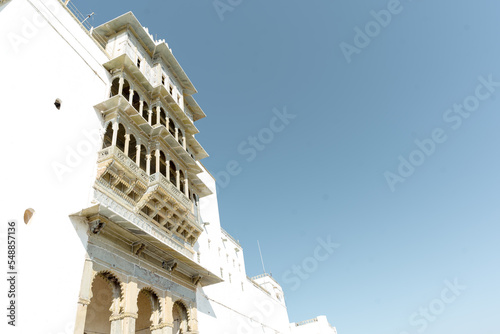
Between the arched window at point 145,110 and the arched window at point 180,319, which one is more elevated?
the arched window at point 145,110

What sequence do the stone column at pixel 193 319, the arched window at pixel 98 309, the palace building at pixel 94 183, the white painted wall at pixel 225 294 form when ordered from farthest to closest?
1. the white painted wall at pixel 225 294
2. the stone column at pixel 193 319
3. the arched window at pixel 98 309
4. the palace building at pixel 94 183

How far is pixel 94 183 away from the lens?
13750mm

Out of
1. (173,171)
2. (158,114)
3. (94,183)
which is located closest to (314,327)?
(173,171)

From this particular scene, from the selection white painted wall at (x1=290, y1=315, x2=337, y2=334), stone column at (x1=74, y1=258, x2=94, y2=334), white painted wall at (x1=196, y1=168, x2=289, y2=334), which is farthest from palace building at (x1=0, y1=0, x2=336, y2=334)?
white painted wall at (x1=290, y1=315, x2=337, y2=334)

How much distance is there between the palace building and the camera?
1064 centimetres

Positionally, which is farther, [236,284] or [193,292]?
[236,284]

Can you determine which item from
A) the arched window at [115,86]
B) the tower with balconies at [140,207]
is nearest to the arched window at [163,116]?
the tower with balconies at [140,207]

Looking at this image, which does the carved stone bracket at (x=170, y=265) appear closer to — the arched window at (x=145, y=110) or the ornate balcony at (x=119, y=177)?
the ornate balcony at (x=119, y=177)

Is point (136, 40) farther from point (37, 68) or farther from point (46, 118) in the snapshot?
point (46, 118)

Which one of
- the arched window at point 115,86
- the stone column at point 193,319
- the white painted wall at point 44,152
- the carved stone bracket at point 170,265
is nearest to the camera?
the white painted wall at point 44,152

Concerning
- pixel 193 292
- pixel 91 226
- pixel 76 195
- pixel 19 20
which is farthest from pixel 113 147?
pixel 193 292

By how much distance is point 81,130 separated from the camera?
46.4 feet

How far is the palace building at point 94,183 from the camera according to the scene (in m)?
10.6

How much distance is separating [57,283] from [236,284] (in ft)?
66.2
